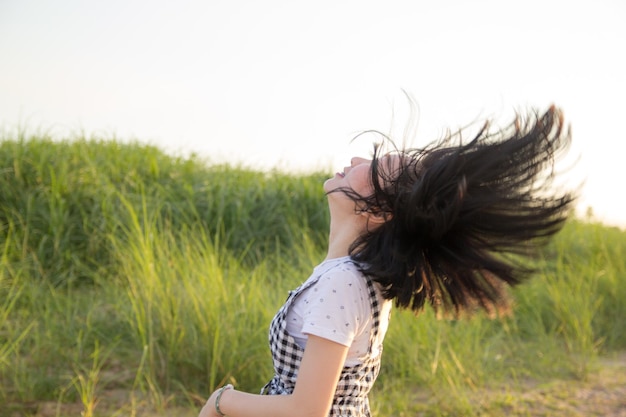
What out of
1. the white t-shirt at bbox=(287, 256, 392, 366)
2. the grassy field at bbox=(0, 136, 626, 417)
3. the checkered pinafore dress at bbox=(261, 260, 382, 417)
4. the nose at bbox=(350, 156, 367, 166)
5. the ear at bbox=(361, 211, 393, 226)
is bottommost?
the grassy field at bbox=(0, 136, 626, 417)

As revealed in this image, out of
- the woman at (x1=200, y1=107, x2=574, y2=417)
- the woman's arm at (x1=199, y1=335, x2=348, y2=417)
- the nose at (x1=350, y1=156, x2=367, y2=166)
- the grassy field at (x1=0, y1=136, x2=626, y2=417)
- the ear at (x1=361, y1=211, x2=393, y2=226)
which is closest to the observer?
the woman's arm at (x1=199, y1=335, x2=348, y2=417)

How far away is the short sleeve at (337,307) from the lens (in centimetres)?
153

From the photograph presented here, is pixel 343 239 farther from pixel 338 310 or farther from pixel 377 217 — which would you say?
pixel 338 310

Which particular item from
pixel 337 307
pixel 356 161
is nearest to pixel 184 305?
pixel 356 161

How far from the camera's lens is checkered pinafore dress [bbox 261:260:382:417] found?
1.70 metres

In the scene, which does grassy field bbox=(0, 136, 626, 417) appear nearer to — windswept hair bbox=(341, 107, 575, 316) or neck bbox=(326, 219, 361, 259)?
windswept hair bbox=(341, 107, 575, 316)

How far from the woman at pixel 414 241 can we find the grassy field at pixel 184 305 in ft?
1.33

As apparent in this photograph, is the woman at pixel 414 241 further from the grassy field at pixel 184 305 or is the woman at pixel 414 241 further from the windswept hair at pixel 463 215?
the grassy field at pixel 184 305

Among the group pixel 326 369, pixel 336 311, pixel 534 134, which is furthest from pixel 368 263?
pixel 534 134

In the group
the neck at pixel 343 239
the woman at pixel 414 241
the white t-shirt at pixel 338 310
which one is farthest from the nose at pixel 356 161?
the white t-shirt at pixel 338 310

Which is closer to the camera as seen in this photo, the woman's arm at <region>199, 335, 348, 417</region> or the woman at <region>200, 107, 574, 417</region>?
the woman's arm at <region>199, 335, 348, 417</region>

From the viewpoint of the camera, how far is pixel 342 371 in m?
1.76

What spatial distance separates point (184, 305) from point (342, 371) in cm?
277

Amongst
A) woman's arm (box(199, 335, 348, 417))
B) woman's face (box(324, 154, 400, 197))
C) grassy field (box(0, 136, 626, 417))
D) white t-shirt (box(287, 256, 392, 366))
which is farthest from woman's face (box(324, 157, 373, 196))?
grassy field (box(0, 136, 626, 417))
